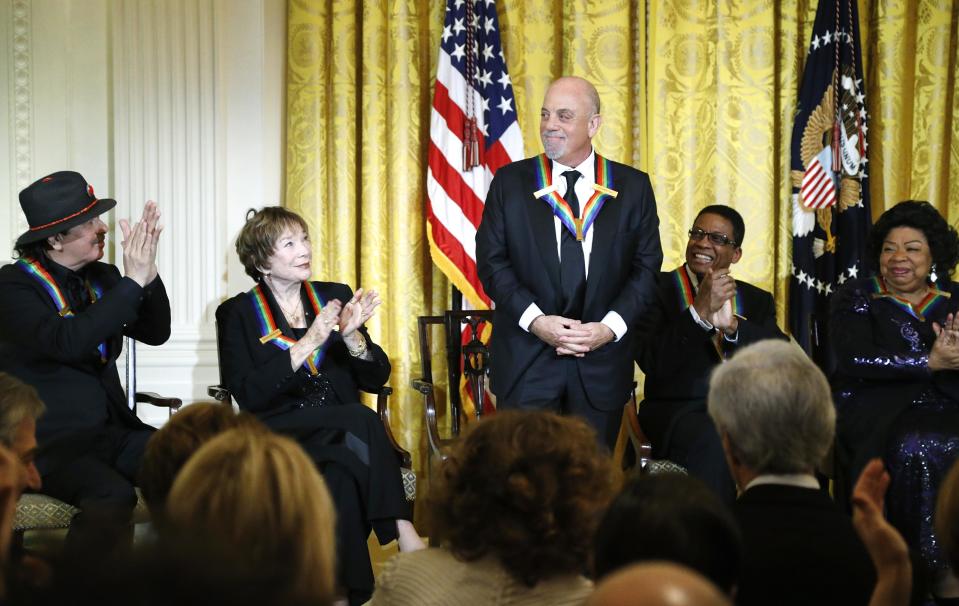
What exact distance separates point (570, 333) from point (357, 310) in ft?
2.54

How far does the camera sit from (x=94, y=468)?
357 cm

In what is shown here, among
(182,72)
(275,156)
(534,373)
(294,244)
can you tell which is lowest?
(534,373)

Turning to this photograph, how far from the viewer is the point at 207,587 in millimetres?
781

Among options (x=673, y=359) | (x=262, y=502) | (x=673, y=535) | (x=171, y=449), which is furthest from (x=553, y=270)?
(x=262, y=502)

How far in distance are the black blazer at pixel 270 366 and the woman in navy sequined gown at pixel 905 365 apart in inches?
70.9

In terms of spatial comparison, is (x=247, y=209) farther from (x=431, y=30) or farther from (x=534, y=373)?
(x=534, y=373)

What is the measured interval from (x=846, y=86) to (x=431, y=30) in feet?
6.55

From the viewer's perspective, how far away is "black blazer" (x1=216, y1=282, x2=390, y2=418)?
397 cm

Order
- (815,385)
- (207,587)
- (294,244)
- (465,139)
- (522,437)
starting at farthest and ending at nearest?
(465,139)
(294,244)
(815,385)
(522,437)
(207,587)

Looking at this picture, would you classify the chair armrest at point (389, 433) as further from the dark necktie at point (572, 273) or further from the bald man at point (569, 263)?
the dark necktie at point (572, 273)

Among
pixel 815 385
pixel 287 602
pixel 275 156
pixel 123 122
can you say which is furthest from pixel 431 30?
pixel 287 602

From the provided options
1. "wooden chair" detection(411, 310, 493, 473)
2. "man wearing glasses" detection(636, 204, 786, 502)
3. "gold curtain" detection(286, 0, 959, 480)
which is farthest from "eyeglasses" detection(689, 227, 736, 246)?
"wooden chair" detection(411, 310, 493, 473)

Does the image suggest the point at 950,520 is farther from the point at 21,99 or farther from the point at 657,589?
the point at 21,99

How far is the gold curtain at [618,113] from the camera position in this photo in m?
5.25
